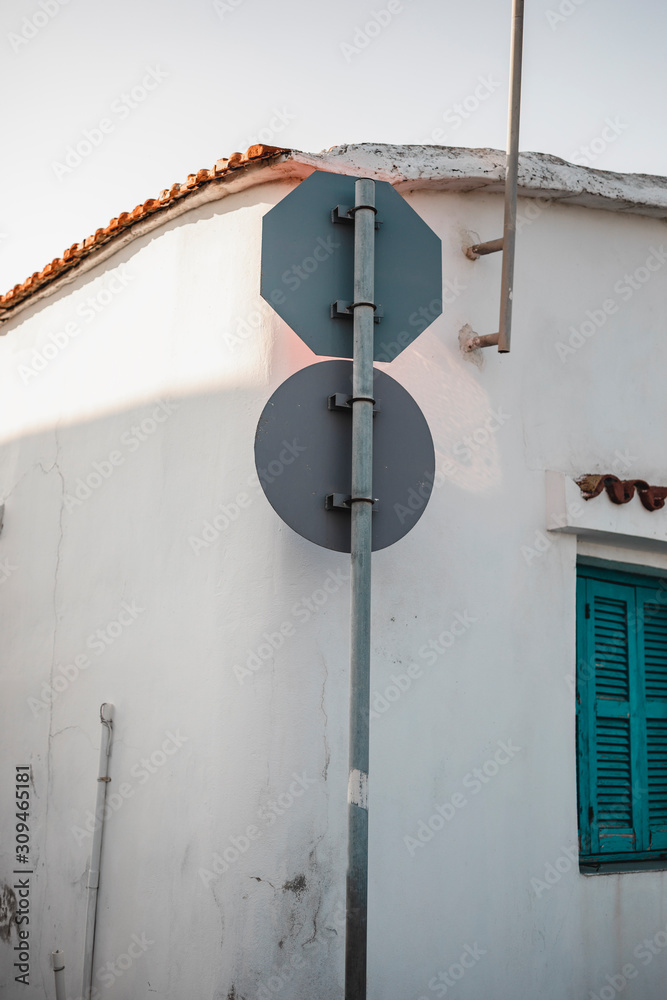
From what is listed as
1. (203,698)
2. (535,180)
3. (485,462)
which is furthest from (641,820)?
(535,180)

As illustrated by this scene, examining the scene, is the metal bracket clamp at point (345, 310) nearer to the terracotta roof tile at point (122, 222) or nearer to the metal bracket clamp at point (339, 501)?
the metal bracket clamp at point (339, 501)

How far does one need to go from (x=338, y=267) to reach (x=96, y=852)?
3351 millimetres

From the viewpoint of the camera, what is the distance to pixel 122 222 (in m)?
5.24

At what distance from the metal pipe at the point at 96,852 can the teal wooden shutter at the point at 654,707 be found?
2.98m

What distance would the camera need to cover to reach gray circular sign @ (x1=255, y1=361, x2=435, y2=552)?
9.03ft

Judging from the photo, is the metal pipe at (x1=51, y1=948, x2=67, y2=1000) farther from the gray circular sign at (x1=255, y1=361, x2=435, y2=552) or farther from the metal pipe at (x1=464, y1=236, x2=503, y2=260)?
the metal pipe at (x1=464, y1=236, x2=503, y2=260)

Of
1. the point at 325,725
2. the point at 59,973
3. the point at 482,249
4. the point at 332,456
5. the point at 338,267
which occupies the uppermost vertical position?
the point at 482,249

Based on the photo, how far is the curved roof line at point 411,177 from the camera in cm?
445

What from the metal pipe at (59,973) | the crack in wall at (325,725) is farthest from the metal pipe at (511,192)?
the metal pipe at (59,973)

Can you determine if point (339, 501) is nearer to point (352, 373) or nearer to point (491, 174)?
point (352, 373)

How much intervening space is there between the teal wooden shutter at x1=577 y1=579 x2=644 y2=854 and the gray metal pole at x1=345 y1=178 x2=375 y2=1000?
2507mm

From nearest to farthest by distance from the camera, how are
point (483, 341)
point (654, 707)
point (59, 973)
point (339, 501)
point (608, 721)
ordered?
point (339, 501) → point (59, 973) → point (483, 341) → point (608, 721) → point (654, 707)

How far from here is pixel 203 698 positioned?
4102mm

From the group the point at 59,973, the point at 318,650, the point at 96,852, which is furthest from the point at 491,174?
the point at 59,973
